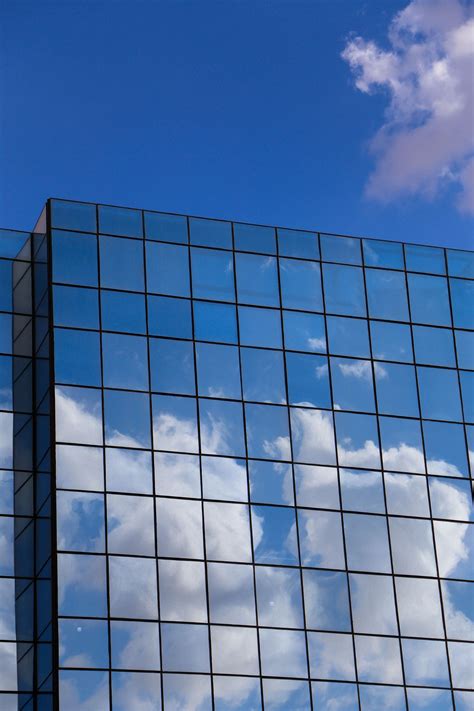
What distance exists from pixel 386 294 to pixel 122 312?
11851 millimetres

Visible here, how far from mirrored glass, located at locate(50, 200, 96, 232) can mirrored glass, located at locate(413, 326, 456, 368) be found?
1449 cm

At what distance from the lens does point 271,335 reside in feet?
171

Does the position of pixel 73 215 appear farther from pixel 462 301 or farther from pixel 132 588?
pixel 462 301

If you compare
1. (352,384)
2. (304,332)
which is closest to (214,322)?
(304,332)

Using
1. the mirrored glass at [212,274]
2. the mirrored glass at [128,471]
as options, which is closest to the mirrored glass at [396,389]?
the mirrored glass at [212,274]

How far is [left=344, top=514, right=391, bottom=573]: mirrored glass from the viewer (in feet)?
162

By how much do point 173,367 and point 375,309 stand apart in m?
9.72

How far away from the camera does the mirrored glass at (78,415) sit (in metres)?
47.5

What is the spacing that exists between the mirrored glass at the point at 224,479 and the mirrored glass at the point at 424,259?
12894 millimetres

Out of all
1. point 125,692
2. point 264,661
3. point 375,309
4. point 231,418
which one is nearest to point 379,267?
point 375,309

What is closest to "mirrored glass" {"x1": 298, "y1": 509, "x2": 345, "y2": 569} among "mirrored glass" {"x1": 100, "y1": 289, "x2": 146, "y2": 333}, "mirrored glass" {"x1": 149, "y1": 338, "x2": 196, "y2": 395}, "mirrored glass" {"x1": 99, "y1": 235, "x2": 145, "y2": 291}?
"mirrored glass" {"x1": 149, "y1": 338, "x2": 196, "y2": 395}

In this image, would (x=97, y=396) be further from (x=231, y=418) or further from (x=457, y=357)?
(x=457, y=357)

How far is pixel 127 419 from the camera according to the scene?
48.5 m

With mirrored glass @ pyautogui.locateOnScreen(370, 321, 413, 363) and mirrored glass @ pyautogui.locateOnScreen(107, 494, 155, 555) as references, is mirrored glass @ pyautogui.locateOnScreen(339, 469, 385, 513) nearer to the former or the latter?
mirrored glass @ pyautogui.locateOnScreen(370, 321, 413, 363)
